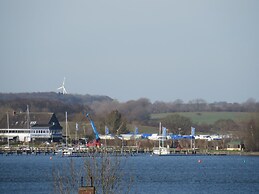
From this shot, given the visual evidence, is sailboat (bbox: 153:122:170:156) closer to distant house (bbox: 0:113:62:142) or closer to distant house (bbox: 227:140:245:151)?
distant house (bbox: 227:140:245:151)

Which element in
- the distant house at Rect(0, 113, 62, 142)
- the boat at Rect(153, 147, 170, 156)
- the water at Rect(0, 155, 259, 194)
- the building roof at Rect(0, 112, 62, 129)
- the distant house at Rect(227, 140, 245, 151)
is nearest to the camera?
the water at Rect(0, 155, 259, 194)

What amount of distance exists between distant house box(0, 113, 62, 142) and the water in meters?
30.9

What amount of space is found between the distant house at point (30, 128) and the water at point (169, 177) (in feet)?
101

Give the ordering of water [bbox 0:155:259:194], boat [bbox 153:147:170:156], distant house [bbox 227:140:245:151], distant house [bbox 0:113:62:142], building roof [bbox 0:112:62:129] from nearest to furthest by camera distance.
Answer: water [bbox 0:155:259:194], boat [bbox 153:147:170:156], distant house [bbox 227:140:245:151], distant house [bbox 0:113:62:142], building roof [bbox 0:112:62:129]

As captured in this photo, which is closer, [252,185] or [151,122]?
[252,185]

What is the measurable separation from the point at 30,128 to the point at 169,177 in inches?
2538

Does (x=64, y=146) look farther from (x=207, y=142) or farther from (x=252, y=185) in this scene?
(x=252, y=185)

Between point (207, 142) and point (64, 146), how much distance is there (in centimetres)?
2309

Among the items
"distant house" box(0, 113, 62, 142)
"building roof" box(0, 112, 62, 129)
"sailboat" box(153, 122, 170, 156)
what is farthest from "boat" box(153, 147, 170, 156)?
"building roof" box(0, 112, 62, 129)

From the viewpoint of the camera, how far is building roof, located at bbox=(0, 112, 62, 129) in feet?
452

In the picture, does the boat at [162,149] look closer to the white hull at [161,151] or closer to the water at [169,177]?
the white hull at [161,151]

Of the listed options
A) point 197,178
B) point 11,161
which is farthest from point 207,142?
point 197,178

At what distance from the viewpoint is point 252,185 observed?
67.7m

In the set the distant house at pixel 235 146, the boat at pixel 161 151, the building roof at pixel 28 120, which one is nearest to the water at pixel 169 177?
the boat at pixel 161 151
